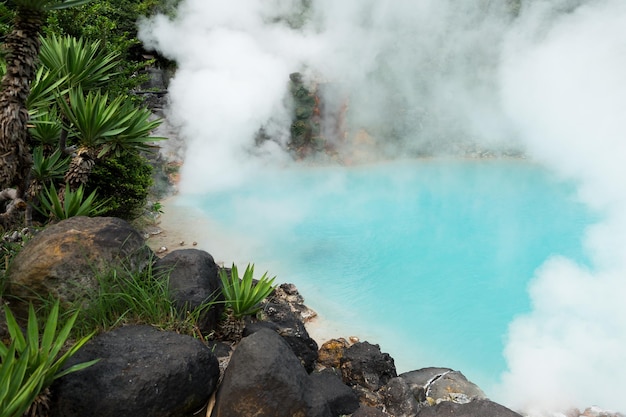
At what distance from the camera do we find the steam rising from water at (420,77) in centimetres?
1312

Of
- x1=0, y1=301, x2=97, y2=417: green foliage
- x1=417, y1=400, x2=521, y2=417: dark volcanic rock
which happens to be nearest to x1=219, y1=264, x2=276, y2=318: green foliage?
x1=0, y1=301, x2=97, y2=417: green foliage

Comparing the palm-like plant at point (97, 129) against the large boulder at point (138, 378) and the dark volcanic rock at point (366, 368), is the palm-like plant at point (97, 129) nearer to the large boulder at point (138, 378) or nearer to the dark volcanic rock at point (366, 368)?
the large boulder at point (138, 378)

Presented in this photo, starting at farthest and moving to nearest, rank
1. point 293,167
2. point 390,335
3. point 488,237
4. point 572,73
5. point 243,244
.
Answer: point 572,73, point 293,167, point 488,237, point 243,244, point 390,335

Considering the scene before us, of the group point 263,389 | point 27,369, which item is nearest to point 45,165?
point 27,369

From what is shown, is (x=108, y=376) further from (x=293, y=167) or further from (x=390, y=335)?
(x=293, y=167)

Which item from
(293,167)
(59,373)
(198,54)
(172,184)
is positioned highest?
(198,54)

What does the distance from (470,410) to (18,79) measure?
4.56m

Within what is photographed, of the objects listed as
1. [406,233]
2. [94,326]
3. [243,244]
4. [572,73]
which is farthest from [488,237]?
[572,73]

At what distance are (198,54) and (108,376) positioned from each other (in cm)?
1299

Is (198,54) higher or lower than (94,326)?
higher

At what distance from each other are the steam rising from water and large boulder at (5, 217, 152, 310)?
744 cm

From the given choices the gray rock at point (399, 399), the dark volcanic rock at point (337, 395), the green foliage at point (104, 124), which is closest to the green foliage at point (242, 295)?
the dark volcanic rock at point (337, 395)

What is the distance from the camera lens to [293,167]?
1376cm

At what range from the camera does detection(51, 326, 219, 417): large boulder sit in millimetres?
2488
